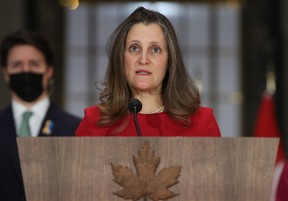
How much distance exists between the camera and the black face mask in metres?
3.27

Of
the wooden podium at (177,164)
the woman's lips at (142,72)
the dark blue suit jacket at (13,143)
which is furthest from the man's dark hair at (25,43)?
the wooden podium at (177,164)

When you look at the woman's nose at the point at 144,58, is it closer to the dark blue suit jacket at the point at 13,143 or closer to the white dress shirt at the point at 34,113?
the dark blue suit jacket at the point at 13,143

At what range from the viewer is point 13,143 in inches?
125

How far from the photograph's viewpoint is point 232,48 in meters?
7.27

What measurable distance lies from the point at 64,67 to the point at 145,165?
5250 mm

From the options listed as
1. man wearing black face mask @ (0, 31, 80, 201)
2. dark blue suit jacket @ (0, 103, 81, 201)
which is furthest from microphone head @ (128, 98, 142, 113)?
man wearing black face mask @ (0, 31, 80, 201)

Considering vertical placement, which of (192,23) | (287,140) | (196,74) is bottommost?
(287,140)

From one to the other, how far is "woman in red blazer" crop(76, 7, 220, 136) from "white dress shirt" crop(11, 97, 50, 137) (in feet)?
3.00

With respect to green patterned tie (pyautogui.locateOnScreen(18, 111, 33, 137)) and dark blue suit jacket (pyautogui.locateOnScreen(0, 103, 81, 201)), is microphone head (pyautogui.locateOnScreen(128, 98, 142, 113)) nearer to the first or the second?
dark blue suit jacket (pyautogui.locateOnScreen(0, 103, 81, 201))

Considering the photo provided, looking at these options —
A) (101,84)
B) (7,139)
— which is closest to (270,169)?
(101,84)

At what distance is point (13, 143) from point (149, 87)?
1.00m

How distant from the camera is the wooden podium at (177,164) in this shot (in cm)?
200

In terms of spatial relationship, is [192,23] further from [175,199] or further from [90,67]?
[175,199]

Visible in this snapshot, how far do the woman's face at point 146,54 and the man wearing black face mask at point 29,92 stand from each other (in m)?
0.98
